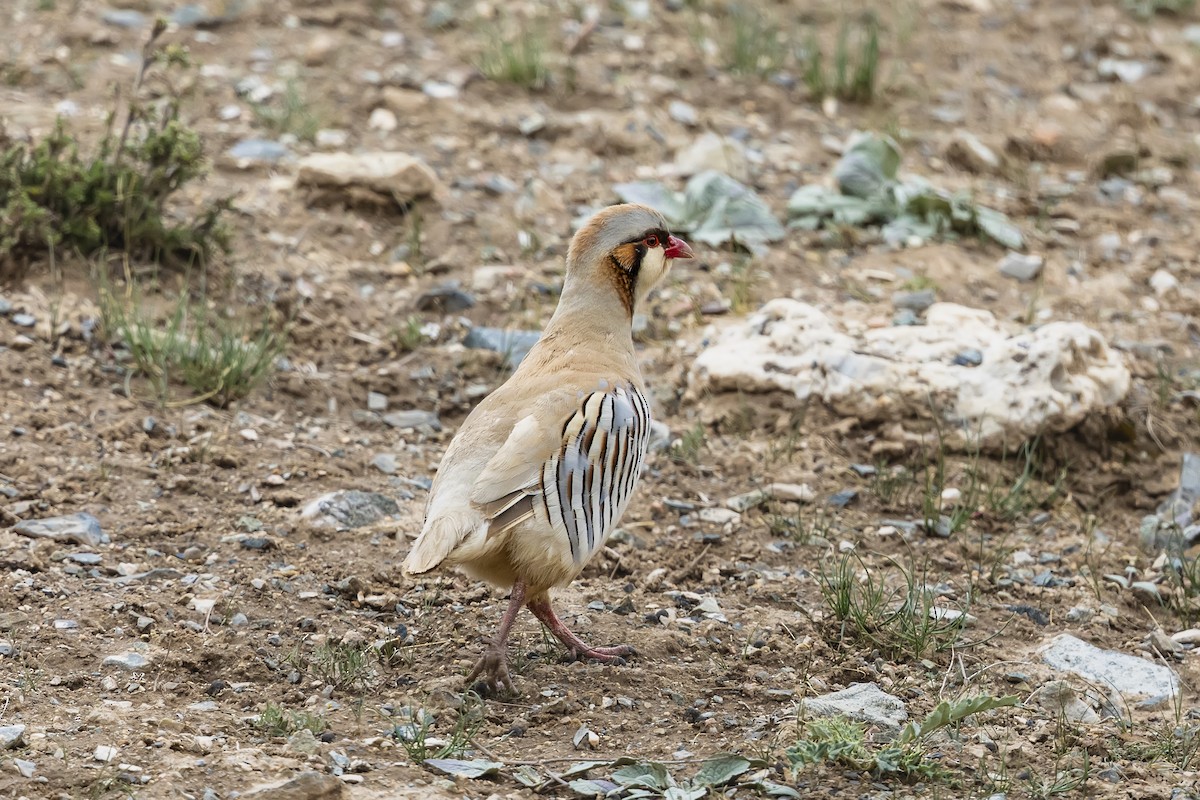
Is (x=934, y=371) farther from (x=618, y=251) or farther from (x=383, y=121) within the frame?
(x=383, y=121)

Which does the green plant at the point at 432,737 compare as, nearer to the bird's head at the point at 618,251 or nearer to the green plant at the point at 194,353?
the bird's head at the point at 618,251

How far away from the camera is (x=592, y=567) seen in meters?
5.25

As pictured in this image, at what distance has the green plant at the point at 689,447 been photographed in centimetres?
593

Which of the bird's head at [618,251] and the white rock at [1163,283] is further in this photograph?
the white rock at [1163,283]

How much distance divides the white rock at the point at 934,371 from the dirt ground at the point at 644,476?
0.41ft

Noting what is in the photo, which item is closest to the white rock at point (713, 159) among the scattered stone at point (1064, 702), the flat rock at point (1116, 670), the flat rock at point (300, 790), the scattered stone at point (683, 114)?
the scattered stone at point (683, 114)

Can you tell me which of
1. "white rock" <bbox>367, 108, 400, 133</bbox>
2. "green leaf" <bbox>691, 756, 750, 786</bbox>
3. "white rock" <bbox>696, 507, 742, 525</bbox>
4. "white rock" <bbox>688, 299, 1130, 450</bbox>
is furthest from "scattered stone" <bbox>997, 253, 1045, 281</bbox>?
"green leaf" <bbox>691, 756, 750, 786</bbox>

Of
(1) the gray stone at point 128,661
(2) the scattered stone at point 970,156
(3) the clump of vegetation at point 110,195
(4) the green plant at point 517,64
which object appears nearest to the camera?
(1) the gray stone at point 128,661

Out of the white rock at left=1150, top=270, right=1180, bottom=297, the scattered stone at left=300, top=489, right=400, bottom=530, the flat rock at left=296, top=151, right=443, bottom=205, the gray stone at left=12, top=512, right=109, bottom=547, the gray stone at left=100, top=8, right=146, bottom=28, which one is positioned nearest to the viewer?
the gray stone at left=12, top=512, right=109, bottom=547

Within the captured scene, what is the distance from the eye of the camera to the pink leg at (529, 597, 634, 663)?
4496mm

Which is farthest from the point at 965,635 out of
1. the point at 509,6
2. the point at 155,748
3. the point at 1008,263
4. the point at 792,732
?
the point at 509,6

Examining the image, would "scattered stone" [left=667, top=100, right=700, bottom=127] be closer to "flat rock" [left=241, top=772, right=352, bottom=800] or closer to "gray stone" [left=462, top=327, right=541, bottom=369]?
"gray stone" [left=462, top=327, right=541, bottom=369]

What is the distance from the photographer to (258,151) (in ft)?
25.0

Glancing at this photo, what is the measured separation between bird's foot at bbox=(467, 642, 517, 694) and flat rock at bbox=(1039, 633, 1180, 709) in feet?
5.51
